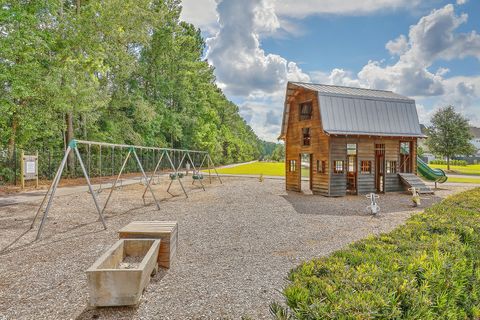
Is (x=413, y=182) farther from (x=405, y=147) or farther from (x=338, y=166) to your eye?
(x=338, y=166)

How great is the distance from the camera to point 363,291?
2.69 m

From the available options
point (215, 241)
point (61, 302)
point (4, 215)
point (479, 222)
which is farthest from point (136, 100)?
point (479, 222)

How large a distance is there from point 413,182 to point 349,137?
4956 millimetres

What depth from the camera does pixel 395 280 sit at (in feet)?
9.48

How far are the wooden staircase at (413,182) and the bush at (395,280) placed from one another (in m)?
14.1

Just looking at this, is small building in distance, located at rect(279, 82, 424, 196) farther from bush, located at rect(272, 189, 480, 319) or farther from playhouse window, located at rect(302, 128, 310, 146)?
bush, located at rect(272, 189, 480, 319)

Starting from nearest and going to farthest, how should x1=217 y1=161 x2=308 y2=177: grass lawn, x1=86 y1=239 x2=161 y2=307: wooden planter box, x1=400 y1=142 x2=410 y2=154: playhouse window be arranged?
x1=86 y1=239 x2=161 y2=307: wooden planter box < x1=400 y1=142 x2=410 y2=154: playhouse window < x1=217 y1=161 x2=308 y2=177: grass lawn

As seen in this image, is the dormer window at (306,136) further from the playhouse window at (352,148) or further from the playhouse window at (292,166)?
the playhouse window at (352,148)

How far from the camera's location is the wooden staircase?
17219 millimetres

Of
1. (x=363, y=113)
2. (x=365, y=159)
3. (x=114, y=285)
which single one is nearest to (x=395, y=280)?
(x=114, y=285)

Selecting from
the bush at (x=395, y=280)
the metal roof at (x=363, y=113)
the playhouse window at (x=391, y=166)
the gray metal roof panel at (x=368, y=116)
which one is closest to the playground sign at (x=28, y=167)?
the metal roof at (x=363, y=113)

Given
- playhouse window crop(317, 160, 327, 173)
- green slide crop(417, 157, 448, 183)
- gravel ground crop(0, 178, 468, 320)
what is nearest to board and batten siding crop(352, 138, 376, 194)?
playhouse window crop(317, 160, 327, 173)

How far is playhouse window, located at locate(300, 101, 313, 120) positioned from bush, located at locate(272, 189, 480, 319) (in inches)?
528

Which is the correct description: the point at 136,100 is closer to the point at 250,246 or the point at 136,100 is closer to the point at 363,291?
the point at 250,246
